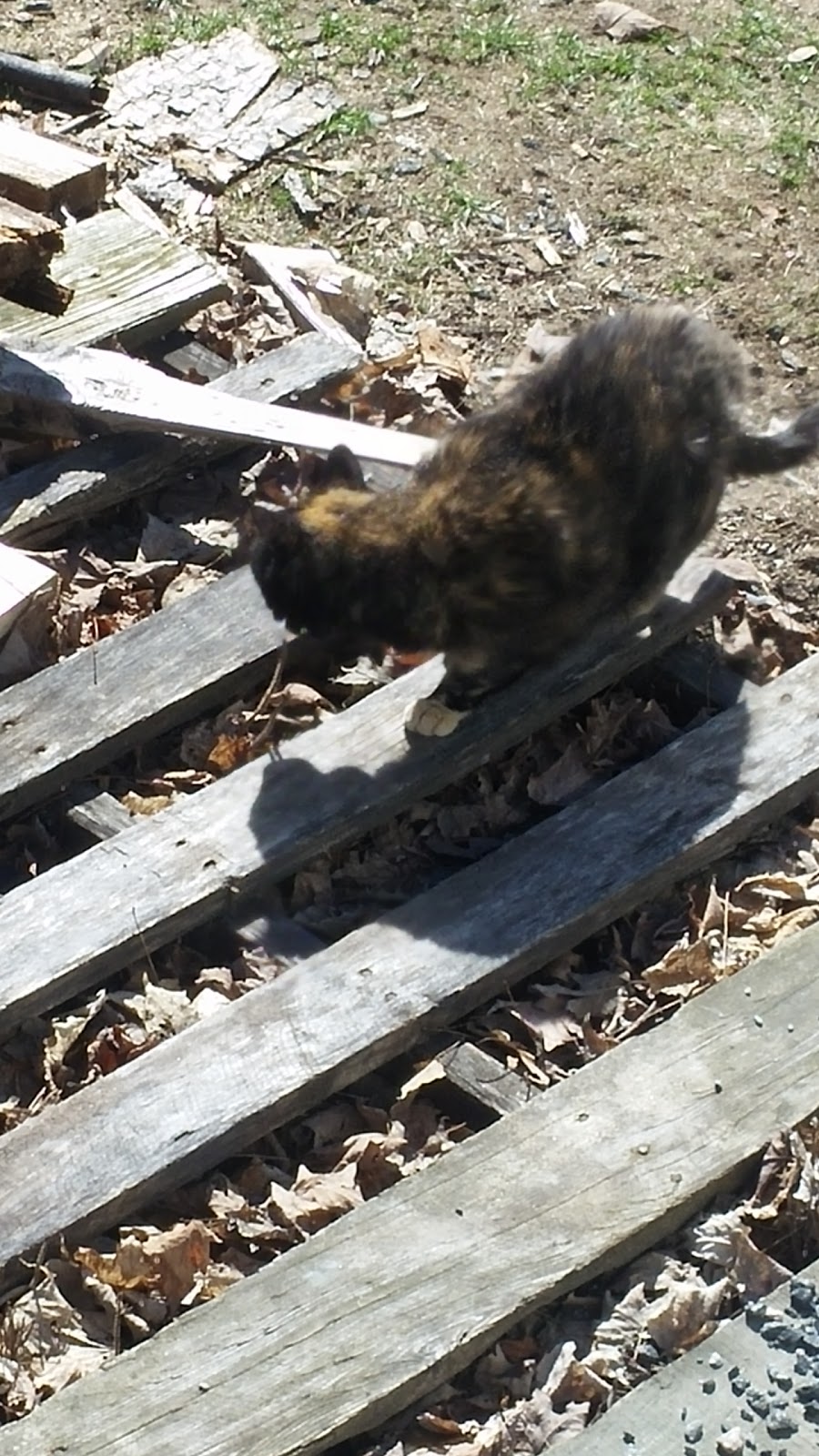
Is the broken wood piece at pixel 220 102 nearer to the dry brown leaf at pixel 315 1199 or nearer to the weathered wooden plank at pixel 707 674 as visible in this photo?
the weathered wooden plank at pixel 707 674

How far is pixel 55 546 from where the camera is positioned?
5363 millimetres

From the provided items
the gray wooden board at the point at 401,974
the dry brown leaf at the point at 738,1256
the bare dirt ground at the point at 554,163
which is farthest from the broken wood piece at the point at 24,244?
the dry brown leaf at the point at 738,1256

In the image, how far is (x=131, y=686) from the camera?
4820 mm

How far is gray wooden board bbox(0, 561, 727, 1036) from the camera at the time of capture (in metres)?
4.23

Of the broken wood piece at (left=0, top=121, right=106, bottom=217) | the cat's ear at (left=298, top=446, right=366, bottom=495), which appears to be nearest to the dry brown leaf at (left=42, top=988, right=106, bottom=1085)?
the cat's ear at (left=298, top=446, right=366, bottom=495)

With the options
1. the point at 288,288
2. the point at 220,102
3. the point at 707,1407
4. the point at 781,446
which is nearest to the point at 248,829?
the point at 707,1407

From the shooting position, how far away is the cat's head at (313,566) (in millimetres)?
4727

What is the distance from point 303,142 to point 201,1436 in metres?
5.15

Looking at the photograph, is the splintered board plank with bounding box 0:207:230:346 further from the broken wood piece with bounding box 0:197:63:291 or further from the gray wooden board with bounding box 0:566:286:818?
the gray wooden board with bounding box 0:566:286:818

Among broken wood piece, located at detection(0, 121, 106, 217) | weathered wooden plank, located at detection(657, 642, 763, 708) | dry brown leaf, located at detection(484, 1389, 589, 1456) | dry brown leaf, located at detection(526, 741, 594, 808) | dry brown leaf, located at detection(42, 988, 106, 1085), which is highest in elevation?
broken wood piece, located at detection(0, 121, 106, 217)

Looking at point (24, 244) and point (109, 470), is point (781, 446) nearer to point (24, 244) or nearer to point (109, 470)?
point (109, 470)

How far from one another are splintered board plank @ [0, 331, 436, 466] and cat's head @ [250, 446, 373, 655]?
0.56 m

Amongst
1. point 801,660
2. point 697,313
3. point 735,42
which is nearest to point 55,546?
point 801,660

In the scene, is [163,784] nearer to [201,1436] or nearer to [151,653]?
[151,653]
